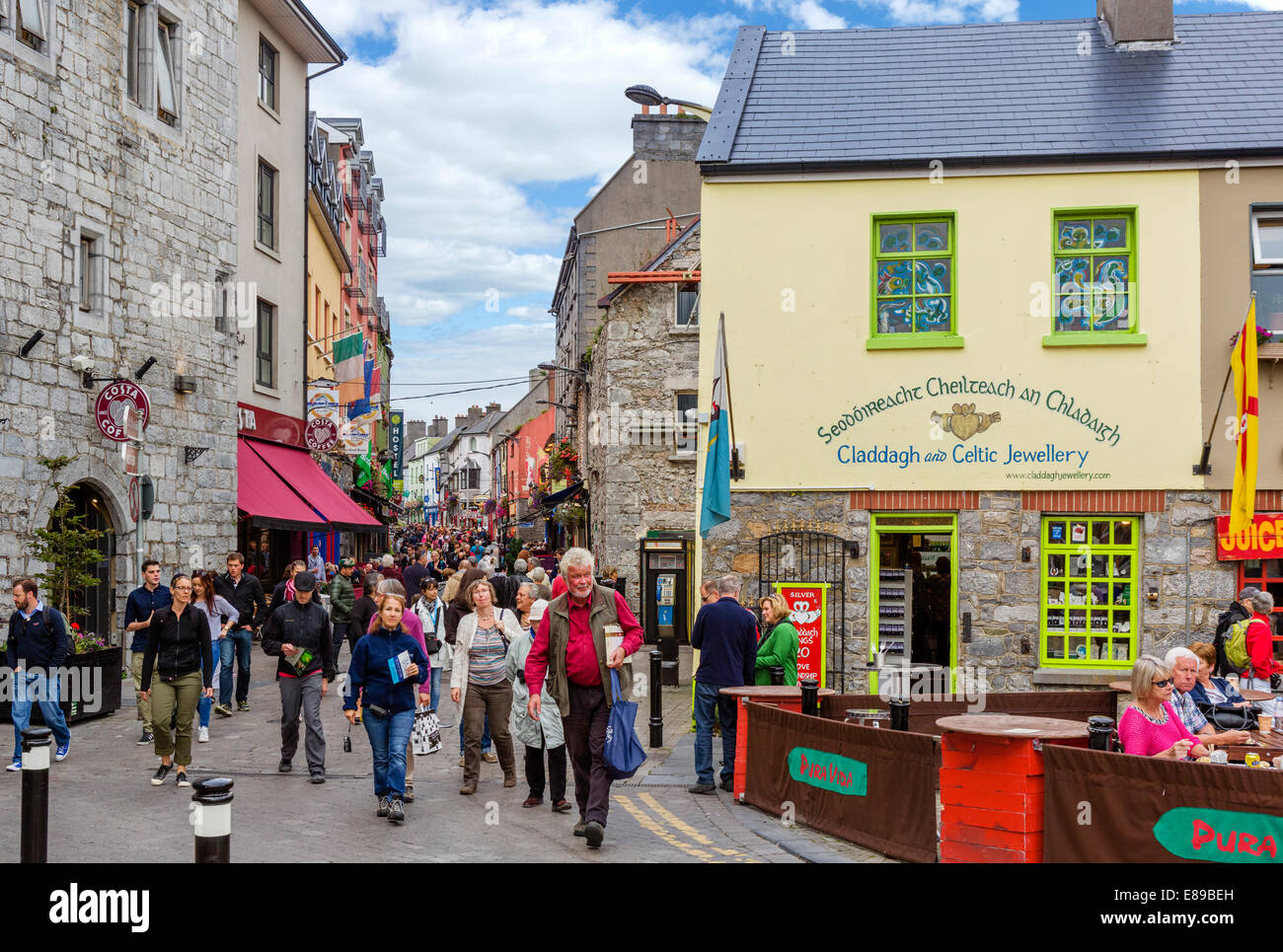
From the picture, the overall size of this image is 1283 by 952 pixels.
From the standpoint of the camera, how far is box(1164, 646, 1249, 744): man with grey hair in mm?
7590

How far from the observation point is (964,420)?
13.1m

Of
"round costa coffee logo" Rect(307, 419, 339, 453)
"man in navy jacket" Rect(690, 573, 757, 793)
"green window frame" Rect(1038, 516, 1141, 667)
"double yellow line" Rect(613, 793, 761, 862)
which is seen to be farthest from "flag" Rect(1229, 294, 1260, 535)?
"round costa coffee logo" Rect(307, 419, 339, 453)

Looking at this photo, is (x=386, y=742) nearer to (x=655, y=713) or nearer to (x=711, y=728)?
(x=711, y=728)

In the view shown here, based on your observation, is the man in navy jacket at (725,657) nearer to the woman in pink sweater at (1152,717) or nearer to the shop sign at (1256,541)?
the woman in pink sweater at (1152,717)

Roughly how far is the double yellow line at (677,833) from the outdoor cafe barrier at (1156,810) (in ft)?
6.31

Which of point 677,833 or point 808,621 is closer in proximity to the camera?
point 677,833

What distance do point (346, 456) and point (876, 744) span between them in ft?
78.2

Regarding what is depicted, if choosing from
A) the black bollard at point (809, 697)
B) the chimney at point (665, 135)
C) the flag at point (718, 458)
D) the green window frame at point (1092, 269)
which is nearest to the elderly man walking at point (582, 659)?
the black bollard at point (809, 697)

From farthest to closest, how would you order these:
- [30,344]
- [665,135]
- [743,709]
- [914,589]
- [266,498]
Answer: [665,135] < [266,498] < [30,344] < [914,589] < [743,709]

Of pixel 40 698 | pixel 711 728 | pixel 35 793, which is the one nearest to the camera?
pixel 35 793

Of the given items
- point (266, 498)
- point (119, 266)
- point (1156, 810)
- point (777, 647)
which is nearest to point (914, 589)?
point (777, 647)

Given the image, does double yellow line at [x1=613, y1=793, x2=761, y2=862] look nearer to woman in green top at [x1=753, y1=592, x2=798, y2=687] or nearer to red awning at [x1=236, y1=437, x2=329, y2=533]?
woman in green top at [x1=753, y1=592, x2=798, y2=687]

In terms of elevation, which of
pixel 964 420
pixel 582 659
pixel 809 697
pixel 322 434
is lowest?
pixel 809 697

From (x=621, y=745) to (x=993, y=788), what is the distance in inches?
90.5
